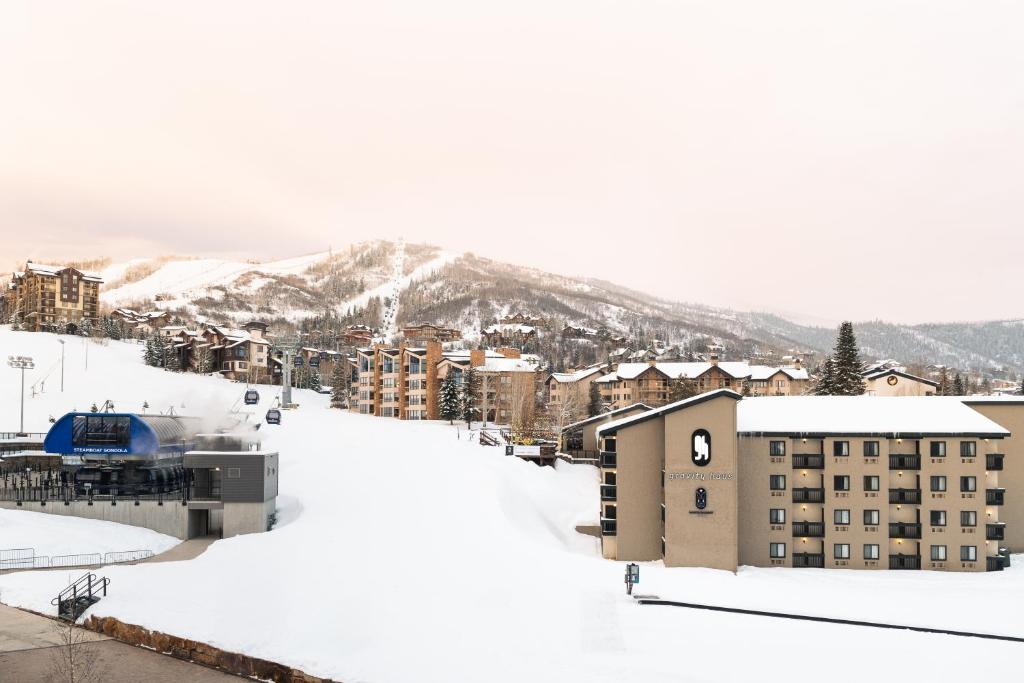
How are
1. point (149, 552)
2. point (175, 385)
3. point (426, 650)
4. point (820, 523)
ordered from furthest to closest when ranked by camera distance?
point (175, 385) → point (820, 523) → point (149, 552) → point (426, 650)

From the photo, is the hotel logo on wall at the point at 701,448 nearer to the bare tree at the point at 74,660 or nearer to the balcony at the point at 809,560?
the balcony at the point at 809,560

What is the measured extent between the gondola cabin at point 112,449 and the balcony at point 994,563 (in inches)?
1971

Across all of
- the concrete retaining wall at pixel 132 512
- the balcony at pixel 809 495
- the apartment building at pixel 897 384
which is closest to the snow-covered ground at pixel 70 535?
the concrete retaining wall at pixel 132 512

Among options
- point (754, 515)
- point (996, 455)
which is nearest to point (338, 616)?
point (754, 515)

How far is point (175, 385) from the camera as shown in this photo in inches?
3548

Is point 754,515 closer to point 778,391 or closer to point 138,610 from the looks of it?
point 138,610

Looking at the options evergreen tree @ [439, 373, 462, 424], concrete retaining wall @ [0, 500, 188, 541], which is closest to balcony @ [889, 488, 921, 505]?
concrete retaining wall @ [0, 500, 188, 541]

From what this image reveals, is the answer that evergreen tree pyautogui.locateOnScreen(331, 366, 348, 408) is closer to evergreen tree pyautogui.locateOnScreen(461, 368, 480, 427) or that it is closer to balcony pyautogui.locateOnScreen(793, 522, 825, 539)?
evergreen tree pyautogui.locateOnScreen(461, 368, 480, 427)

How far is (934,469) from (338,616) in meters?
37.0

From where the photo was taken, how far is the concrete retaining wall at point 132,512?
39.6 metres

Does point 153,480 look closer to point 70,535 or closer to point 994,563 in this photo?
point 70,535

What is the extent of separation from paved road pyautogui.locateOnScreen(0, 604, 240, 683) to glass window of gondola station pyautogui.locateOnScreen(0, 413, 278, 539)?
1255 centimetres

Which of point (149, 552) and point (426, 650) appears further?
point (149, 552)

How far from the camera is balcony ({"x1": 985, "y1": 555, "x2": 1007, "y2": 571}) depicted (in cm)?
Answer: 4225
